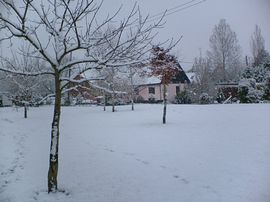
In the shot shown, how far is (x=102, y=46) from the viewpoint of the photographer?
275 inches

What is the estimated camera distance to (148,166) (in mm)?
8148

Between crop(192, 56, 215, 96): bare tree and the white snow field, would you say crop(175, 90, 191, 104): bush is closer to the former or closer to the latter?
crop(192, 56, 215, 96): bare tree

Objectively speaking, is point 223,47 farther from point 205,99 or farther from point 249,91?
point 205,99

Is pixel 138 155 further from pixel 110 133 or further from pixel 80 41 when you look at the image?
pixel 110 133

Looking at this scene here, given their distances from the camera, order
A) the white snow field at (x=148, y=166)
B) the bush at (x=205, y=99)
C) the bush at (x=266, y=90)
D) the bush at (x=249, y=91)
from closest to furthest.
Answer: the white snow field at (x=148, y=166), the bush at (x=266, y=90), the bush at (x=249, y=91), the bush at (x=205, y=99)

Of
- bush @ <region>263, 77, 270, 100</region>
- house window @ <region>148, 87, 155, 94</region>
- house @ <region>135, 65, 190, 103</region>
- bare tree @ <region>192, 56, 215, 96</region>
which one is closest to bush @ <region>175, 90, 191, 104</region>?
bare tree @ <region>192, 56, 215, 96</region>

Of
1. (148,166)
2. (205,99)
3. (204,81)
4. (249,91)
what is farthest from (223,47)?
(204,81)

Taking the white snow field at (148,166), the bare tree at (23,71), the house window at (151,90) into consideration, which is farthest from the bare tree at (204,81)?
the white snow field at (148,166)

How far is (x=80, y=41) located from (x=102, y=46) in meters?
0.71

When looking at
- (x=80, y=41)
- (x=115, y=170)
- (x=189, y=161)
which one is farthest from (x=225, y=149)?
(x=80, y=41)

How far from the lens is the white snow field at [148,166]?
19.7 feet

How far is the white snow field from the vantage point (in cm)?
600

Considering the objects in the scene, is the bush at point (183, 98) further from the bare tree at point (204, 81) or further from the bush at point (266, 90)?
the bush at point (266, 90)

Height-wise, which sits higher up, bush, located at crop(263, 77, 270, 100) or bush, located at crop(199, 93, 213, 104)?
bush, located at crop(263, 77, 270, 100)
